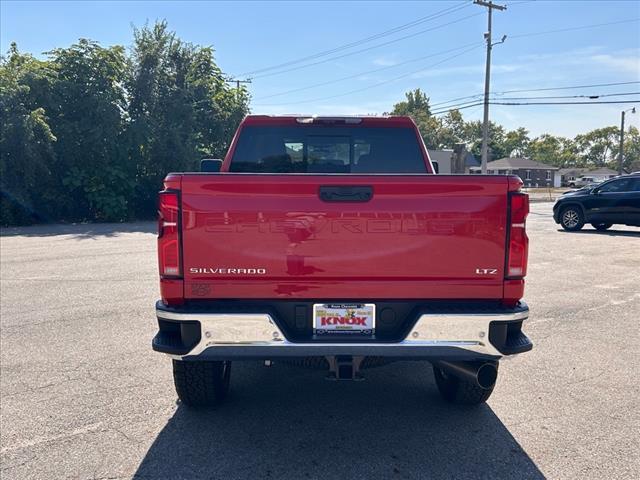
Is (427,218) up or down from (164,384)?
up

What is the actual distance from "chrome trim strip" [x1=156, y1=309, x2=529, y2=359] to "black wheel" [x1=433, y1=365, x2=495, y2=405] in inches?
31.4

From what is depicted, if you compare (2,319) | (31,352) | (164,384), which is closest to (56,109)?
(2,319)

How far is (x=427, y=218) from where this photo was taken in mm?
3025

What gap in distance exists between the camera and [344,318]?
309cm

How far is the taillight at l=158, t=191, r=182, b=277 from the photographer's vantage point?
2.98m

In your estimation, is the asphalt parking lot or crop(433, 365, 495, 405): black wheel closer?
the asphalt parking lot

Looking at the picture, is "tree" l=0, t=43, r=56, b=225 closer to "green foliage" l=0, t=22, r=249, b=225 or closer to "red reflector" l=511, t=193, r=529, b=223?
"green foliage" l=0, t=22, r=249, b=225

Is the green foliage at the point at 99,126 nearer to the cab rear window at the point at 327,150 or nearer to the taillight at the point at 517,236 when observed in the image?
the cab rear window at the point at 327,150

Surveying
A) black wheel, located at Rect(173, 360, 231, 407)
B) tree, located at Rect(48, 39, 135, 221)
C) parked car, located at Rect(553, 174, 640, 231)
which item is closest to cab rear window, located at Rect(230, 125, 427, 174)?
black wheel, located at Rect(173, 360, 231, 407)

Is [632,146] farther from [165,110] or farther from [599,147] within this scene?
[165,110]

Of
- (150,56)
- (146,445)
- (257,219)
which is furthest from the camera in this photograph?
(150,56)

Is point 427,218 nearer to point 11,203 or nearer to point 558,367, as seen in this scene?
point 558,367

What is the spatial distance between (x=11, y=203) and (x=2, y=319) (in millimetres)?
14497

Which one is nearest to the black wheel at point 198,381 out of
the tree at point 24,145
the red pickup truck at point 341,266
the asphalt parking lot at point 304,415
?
the asphalt parking lot at point 304,415
